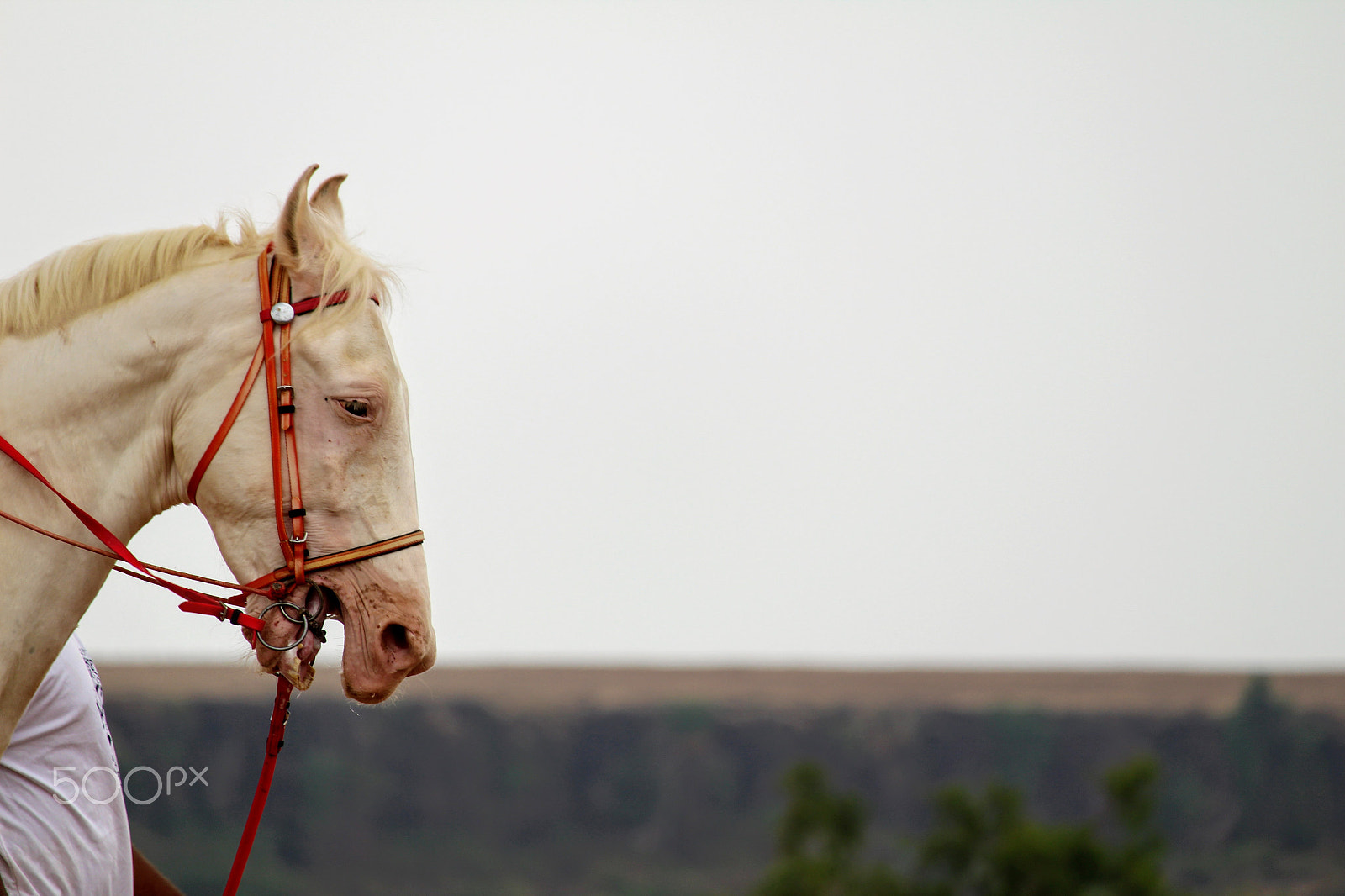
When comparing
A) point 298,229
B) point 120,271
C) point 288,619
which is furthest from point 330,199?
point 288,619

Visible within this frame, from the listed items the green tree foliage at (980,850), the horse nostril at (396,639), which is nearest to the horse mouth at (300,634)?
the horse nostril at (396,639)

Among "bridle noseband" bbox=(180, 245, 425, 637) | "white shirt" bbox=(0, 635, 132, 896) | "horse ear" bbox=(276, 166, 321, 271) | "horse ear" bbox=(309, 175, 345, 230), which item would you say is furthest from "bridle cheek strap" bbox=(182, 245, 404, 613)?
"white shirt" bbox=(0, 635, 132, 896)

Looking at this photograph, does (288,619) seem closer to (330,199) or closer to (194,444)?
(194,444)

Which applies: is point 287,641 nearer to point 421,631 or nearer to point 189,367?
point 421,631

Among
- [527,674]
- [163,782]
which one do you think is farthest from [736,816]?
[163,782]

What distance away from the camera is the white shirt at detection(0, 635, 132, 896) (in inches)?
129

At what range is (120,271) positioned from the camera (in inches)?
120

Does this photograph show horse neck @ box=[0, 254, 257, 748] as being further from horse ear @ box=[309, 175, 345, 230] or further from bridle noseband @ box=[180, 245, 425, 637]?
horse ear @ box=[309, 175, 345, 230]

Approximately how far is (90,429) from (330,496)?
23.8 inches

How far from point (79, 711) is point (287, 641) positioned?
0.91 metres

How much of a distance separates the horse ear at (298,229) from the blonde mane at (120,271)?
33 millimetres

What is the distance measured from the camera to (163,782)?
4.05 m

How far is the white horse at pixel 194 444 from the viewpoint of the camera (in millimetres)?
2955

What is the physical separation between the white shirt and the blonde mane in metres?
0.97
